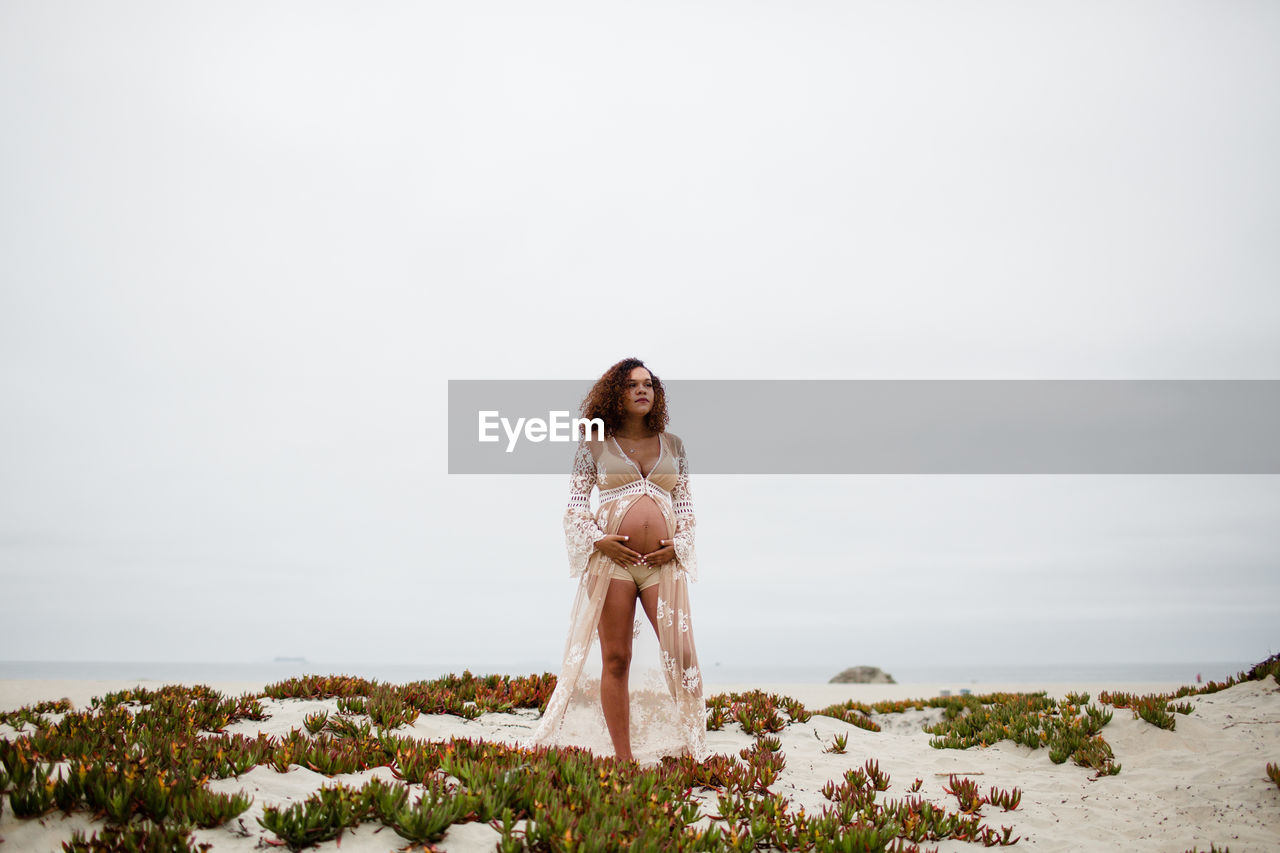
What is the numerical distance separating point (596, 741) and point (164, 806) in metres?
3.42

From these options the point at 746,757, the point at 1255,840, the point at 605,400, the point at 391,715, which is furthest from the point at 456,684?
the point at 1255,840

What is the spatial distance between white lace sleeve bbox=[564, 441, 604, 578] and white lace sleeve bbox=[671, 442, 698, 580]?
68 cm

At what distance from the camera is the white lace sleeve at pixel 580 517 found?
6.29 metres

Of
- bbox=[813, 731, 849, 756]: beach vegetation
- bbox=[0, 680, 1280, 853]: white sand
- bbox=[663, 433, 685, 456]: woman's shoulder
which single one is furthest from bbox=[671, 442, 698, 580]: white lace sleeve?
bbox=[813, 731, 849, 756]: beach vegetation

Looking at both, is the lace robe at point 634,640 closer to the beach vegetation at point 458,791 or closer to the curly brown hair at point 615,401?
the curly brown hair at point 615,401

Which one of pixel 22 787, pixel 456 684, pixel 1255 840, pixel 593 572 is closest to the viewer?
pixel 22 787

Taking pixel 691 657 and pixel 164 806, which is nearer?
pixel 164 806

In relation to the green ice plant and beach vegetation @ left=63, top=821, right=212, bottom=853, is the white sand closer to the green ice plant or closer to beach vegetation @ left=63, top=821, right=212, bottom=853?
→ beach vegetation @ left=63, top=821, right=212, bottom=853

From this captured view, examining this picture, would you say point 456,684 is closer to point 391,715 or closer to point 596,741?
point 391,715

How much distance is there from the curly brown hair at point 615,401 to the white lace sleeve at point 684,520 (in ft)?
1.19

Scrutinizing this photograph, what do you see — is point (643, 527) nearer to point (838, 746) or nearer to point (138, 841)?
point (838, 746)

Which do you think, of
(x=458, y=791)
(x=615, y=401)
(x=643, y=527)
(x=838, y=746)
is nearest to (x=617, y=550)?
(x=643, y=527)

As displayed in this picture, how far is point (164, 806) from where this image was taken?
3.75m

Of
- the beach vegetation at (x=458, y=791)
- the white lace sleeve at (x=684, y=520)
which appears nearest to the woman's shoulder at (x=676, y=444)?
the white lace sleeve at (x=684, y=520)
